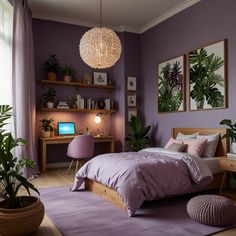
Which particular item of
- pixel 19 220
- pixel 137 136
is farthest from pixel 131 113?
pixel 19 220

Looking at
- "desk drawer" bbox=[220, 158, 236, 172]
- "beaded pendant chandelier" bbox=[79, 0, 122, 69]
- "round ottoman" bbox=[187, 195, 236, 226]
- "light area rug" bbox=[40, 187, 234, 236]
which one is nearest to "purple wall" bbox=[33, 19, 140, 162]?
"beaded pendant chandelier" bbox=[79, 0, 122, 69]

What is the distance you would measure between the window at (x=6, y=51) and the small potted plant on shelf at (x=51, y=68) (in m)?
1.21

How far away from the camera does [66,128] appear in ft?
18.2

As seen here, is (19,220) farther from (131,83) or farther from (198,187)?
(131,83)

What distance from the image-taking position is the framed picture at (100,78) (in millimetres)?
5965

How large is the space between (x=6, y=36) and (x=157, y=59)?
3035mm

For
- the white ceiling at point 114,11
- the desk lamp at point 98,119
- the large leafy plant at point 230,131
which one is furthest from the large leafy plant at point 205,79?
the desk lamp at point 98,119

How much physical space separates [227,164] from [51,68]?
3902 millimetres

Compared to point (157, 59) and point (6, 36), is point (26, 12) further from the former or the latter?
point (157, 59)

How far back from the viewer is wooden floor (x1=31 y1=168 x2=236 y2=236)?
236cm

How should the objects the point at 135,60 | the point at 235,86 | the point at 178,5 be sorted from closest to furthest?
the point at 235,86, the point at 178,5, the point at 135,60

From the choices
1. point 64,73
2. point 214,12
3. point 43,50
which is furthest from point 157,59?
point 43,50

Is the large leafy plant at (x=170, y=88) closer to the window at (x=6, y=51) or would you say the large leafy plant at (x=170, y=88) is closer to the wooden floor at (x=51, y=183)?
the wooden floor at (x=51, y=183)

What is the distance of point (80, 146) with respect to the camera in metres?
4.68
